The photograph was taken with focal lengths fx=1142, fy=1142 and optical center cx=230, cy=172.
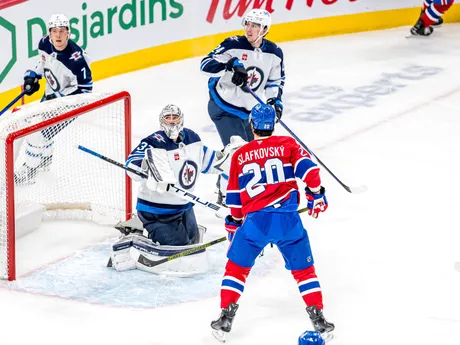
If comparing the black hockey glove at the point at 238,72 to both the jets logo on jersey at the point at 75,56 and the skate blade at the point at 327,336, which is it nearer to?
the jets logo on jersey at the point at 75,56

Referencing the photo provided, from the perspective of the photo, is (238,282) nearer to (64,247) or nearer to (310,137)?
(64,247)

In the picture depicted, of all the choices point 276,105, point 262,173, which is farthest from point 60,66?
point 262,173

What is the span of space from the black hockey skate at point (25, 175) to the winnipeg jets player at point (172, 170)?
2.55ft

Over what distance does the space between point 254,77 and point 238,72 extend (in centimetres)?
29

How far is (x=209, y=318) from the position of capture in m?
4.88

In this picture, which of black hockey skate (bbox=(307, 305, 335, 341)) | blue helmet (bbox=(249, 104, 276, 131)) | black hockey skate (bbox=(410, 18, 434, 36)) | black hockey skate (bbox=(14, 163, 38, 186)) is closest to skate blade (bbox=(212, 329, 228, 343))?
black hockey skate (bbox=(307, 305, 335, 341))

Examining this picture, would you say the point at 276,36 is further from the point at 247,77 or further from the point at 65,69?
the point at 247,77

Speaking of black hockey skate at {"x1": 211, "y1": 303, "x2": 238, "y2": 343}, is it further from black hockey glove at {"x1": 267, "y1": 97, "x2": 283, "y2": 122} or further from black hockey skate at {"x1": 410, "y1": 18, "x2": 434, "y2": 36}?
black hockey skate at {"x1": 410, "y1": 18, "x2": 434, "y2": 36}

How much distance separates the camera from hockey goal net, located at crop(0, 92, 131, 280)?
5.86m

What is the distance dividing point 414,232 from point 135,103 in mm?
3011

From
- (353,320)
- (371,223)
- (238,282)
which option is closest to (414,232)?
(371,223)

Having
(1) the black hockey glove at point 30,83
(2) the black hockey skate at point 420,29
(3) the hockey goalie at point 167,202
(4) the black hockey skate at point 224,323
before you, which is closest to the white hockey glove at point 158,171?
(3) the hockey goalie at point 167,202

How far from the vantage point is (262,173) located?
454cm

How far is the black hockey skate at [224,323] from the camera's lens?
4.61 meters
